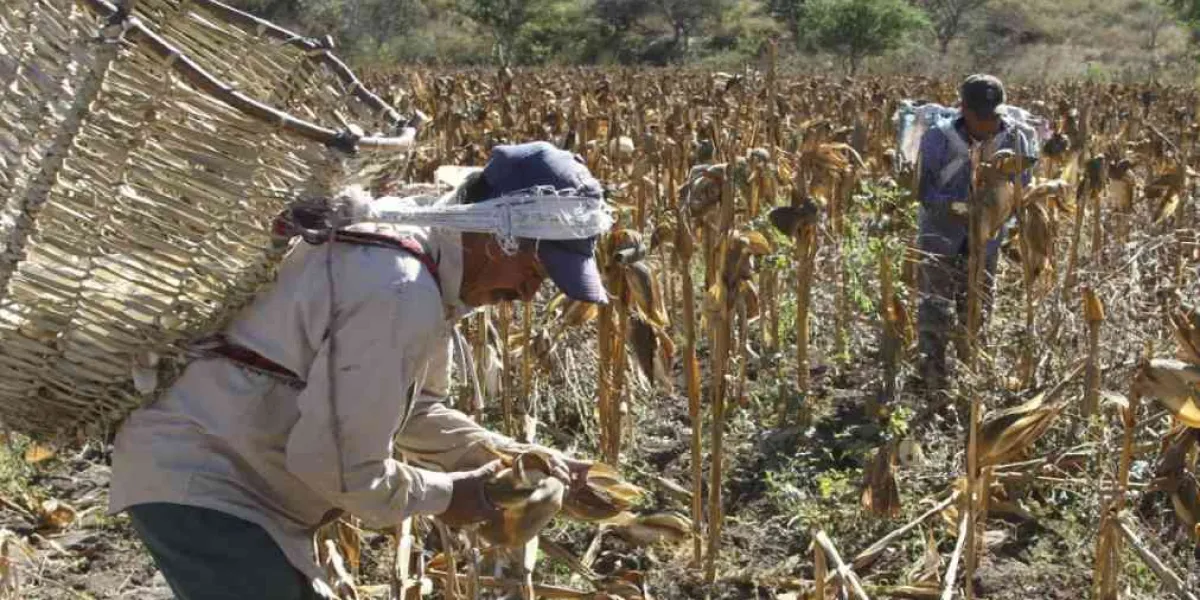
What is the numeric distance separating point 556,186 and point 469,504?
1.87ft

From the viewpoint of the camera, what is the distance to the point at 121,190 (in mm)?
2080

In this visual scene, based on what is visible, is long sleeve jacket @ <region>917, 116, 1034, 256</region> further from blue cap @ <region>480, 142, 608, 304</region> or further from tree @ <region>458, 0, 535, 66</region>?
tree @ <region>458, 0, 535, 66</region>

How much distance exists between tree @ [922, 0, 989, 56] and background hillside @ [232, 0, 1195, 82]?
51 mm

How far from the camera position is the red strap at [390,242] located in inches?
85.7

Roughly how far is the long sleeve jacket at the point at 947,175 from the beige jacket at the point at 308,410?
356 cm

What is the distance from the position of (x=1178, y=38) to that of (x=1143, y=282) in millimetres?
43812

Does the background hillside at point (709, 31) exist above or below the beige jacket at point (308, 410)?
below

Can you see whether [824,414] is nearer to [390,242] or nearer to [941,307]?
[941,307]

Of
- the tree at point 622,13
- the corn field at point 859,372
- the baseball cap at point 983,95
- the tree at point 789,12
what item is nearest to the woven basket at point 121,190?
the corn field at point 859,372

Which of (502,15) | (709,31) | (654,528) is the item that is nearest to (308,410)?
(654,528)

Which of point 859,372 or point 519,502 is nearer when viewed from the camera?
point 519,502

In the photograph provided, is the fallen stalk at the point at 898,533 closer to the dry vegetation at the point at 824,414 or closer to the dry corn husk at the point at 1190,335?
the dry vegetation at the point at 824,414

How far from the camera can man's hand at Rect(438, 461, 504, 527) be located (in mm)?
2338

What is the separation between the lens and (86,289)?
2113 mm
